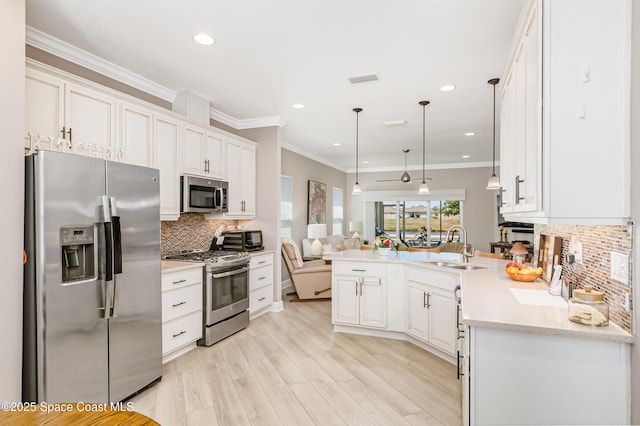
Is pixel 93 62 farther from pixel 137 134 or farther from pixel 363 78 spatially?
pixel 363 78

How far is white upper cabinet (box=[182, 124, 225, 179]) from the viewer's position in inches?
150

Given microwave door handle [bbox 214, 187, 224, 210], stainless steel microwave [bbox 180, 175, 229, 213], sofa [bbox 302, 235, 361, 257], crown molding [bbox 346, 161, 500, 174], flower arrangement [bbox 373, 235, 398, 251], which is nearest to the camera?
stainless steel microwave [bbox 180, 175, 229, 213]

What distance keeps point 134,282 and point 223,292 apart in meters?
1.30

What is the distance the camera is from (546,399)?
61.0 inches

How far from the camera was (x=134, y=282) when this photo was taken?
259cm

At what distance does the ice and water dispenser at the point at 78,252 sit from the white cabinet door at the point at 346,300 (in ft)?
8.02

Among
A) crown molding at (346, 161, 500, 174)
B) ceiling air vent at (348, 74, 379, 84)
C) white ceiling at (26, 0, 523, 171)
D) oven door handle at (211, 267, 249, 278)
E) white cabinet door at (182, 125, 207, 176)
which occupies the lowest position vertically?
oven door handle at (211, 267, 249, 278)

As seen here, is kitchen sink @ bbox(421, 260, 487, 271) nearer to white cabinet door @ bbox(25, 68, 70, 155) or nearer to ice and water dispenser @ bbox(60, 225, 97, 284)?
ice and water dispenser @ bbox(60, 225, 97, 284)

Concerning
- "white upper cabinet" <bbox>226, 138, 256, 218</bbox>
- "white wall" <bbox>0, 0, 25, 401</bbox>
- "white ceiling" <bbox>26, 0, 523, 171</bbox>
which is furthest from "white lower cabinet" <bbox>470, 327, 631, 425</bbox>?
"white upper cabinet" <bbox>226, 138, 256, 218</bbox>

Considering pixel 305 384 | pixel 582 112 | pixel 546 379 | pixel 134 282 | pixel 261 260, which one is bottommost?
pixel 305 384

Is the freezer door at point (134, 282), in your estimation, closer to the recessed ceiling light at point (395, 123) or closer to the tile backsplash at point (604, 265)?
the tile backsplash at point (604, 265)

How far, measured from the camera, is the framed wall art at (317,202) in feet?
24.5

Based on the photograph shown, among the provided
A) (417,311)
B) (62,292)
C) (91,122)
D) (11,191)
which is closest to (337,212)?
(417,311)

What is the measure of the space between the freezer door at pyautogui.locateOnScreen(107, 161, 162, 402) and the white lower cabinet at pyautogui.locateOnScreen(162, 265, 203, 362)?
1.14ft
